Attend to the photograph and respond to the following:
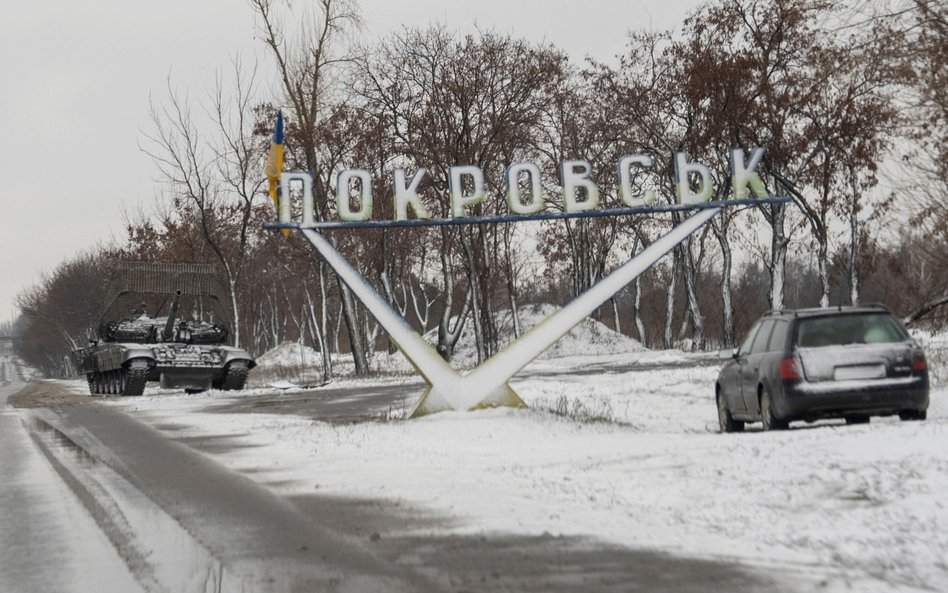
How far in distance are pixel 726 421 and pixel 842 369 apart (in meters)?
2.70

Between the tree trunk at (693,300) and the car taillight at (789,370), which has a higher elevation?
the tree trunk at (693,300)

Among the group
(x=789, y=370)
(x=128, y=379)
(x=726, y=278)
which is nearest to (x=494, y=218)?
(x=789, y=370)

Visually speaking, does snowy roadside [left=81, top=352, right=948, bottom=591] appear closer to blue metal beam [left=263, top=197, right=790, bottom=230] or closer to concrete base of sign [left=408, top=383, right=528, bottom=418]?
concrete base of sign [left=408, top=383, right=528, bottom=418]

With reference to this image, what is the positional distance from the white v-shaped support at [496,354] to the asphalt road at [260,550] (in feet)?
18.4

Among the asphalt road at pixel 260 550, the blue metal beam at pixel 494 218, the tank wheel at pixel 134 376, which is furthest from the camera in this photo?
the tank wheel at pixel 134 376

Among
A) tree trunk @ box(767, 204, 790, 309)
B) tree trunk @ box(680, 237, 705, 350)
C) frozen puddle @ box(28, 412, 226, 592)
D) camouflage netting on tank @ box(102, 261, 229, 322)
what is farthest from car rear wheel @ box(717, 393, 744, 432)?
tree trunk @ box(680, 237, 705, 350)

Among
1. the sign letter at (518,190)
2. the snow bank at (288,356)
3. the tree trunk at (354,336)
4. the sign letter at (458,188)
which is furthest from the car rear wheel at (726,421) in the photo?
the snow bank at (288,356)

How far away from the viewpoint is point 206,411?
73.3 ft

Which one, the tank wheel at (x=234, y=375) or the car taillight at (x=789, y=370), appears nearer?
the car taillight at (x=789, y=370)

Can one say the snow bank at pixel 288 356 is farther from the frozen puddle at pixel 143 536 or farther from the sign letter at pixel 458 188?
the frozen puddle at pixel 143 536

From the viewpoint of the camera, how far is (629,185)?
56.7ft

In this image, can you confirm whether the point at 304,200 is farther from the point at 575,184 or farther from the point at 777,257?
the point at 777,257

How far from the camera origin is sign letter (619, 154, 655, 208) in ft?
56.4

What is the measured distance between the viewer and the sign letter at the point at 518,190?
16922mm
